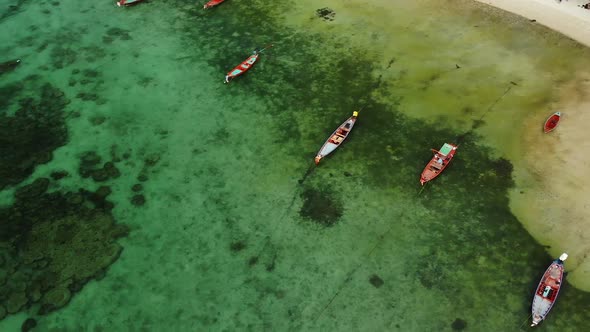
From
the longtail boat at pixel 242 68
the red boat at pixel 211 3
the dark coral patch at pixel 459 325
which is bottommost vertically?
the dark coral patch at pixel 459 325

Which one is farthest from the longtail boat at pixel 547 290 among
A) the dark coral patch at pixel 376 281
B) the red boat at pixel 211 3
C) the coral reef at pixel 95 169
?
the red boat at pixel 211 3

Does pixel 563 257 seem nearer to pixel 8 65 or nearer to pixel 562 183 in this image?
pixel 562 183

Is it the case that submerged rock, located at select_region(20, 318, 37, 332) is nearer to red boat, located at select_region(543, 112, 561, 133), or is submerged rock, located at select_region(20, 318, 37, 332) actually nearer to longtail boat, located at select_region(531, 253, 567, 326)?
longtail boat, located at select_region(531, 253, 567, 326)

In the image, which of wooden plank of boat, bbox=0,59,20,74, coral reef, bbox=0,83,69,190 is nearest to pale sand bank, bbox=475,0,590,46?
coral reef, bbox=0,83,69,190

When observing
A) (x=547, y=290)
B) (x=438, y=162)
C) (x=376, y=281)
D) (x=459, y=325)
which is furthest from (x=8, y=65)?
(x=547, y=290)

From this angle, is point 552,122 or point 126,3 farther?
point 126,3

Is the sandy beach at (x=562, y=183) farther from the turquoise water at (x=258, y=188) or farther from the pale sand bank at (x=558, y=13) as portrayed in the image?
the pale sand bank at (x=558, y=13)

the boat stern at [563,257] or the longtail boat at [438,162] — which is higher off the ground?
the longtail boat at [438,162]
